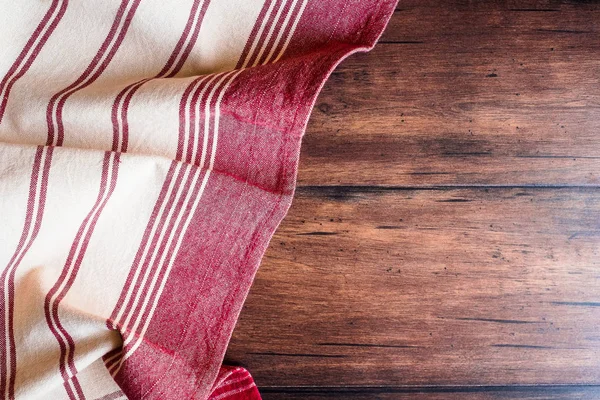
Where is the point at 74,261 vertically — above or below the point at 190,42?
below

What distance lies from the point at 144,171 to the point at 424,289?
0.28 meters

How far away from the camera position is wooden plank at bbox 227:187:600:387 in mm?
535

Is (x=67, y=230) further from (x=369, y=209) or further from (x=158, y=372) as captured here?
(x=369, y=209)

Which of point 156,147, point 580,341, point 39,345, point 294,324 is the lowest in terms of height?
point 580,341

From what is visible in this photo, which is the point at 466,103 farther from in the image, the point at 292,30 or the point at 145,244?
the point at 145,244

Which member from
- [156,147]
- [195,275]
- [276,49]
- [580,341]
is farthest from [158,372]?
[580,341]

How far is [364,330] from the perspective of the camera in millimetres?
539

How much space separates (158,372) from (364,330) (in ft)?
0.64

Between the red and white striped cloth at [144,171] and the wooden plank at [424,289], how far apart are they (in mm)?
56

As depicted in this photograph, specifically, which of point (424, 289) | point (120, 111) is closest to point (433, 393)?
point (424, 289)

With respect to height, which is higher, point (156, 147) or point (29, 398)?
point (156, 147)

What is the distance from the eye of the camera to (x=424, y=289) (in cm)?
54

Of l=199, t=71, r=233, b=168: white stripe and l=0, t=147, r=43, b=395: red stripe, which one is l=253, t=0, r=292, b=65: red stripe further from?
l=0, t=147, r=43, b=395: red stripe

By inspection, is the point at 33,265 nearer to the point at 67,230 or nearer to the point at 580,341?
the point at 67,230
